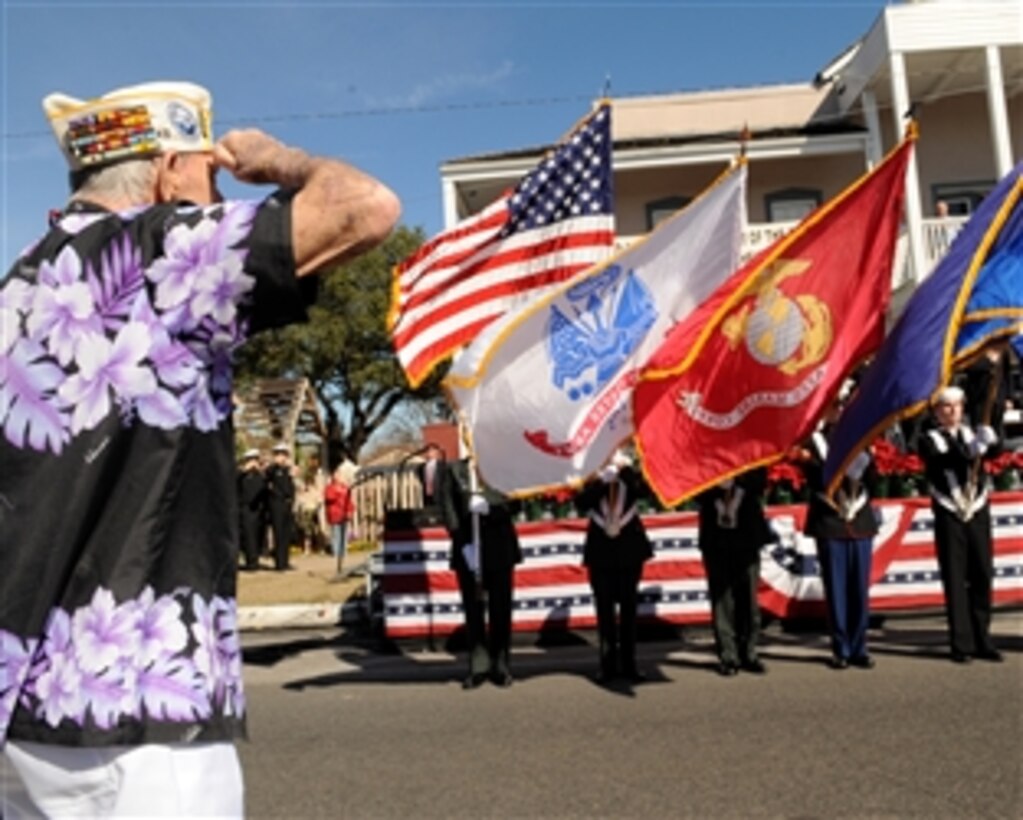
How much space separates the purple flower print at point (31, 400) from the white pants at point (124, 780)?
0.52 metres

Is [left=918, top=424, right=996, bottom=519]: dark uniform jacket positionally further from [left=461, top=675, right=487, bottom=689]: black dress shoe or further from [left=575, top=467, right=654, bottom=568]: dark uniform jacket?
[left=461, top=675, right=487, bottom=689]: black dress shoe

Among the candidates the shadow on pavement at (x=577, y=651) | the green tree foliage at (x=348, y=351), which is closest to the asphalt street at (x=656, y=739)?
the shadow on pavement at (x=577, y=651)

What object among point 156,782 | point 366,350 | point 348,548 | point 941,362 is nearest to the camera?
point 156,782

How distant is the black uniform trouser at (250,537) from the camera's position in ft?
52.9

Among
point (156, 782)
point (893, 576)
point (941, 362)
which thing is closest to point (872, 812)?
point (941, 362)

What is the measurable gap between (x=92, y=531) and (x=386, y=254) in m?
30.9

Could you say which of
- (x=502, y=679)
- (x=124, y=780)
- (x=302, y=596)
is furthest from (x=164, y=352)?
(x=302, y=596)

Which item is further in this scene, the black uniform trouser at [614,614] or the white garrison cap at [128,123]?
the black uniform trouser at [614,614]

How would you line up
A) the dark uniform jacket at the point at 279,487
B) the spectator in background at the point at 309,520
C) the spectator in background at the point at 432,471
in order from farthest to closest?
the spectator in background at the point at 309,520 → the dark uniform jacket at the point at 279,487 → the spectator in background at the point at 432,471

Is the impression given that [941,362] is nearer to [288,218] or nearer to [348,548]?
[288,218]

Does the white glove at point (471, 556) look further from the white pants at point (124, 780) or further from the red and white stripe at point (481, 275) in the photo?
the white pants at point (124, 780)

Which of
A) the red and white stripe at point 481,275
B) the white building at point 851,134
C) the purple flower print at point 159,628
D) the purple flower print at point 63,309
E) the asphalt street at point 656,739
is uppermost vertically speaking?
the white building at point 851,134

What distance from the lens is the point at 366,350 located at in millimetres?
31391

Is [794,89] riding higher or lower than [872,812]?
higher
